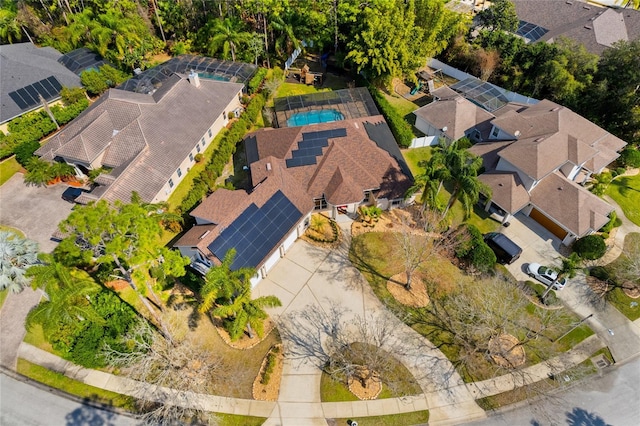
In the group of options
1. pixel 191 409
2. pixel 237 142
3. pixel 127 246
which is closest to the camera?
pixel 127 246

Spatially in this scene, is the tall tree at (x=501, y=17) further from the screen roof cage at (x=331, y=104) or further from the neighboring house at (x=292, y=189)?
the neighboring house at (x=292, y=189)

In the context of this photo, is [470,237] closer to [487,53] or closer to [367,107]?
[367,107]

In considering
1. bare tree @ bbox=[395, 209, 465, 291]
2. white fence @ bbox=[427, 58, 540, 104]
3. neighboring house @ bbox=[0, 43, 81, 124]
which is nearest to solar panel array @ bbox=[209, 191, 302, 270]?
bare tree @ bbox=[395, 209, 465, 291]

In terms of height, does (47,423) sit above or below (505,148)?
below

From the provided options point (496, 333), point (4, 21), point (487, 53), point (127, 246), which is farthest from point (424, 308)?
point (4, 21)

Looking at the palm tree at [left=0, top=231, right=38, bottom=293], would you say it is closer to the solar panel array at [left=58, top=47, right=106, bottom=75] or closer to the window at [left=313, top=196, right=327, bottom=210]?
the window at [left=313, top=196, right=327, bottom=210]

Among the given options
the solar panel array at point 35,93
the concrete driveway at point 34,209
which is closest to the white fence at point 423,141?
the concrete driveway at point 34,209

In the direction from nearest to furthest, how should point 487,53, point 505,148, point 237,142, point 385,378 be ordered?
point 385,378
point 505,148
point 237,142
point 487,53

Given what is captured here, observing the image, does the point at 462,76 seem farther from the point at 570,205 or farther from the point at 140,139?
the point at 140,139
